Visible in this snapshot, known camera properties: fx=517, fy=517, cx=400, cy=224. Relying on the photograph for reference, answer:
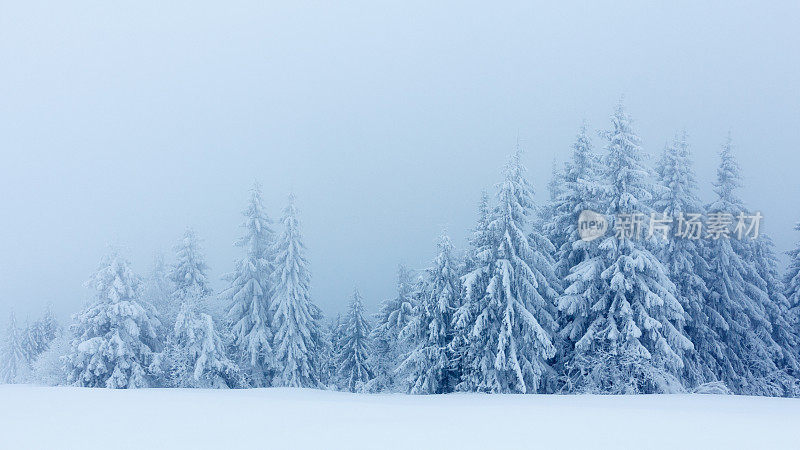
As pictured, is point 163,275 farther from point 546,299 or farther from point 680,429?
point 680,429

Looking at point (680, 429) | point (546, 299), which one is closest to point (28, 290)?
point (546, 299)

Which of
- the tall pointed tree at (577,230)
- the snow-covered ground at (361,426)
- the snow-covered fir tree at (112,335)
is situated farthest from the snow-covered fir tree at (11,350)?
the tall pointed tree at (577,230)

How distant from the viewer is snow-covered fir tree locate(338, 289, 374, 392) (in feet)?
123

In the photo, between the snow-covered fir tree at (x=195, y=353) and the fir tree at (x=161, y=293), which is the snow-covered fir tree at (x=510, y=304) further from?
the fir tree at (x=161, y=293)

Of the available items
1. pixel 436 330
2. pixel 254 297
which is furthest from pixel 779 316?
pixel 254 297

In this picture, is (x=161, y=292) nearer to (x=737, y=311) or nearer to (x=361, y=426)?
(x=361, y=426)

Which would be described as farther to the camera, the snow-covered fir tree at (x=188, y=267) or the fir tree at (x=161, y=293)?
the snow-covered fir tree at (x=188, y=267)

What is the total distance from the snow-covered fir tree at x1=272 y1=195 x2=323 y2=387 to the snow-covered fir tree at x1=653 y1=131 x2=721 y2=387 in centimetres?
2076

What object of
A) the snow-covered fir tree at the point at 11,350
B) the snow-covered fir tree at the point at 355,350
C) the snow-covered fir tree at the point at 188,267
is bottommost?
the snow-covered fir tree at the point at 11,350

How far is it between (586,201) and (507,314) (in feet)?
22.1

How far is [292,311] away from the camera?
32188mm

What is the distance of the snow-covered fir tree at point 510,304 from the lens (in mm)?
22234

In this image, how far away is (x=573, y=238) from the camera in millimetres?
24406

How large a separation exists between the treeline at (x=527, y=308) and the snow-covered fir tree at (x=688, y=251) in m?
0.10
